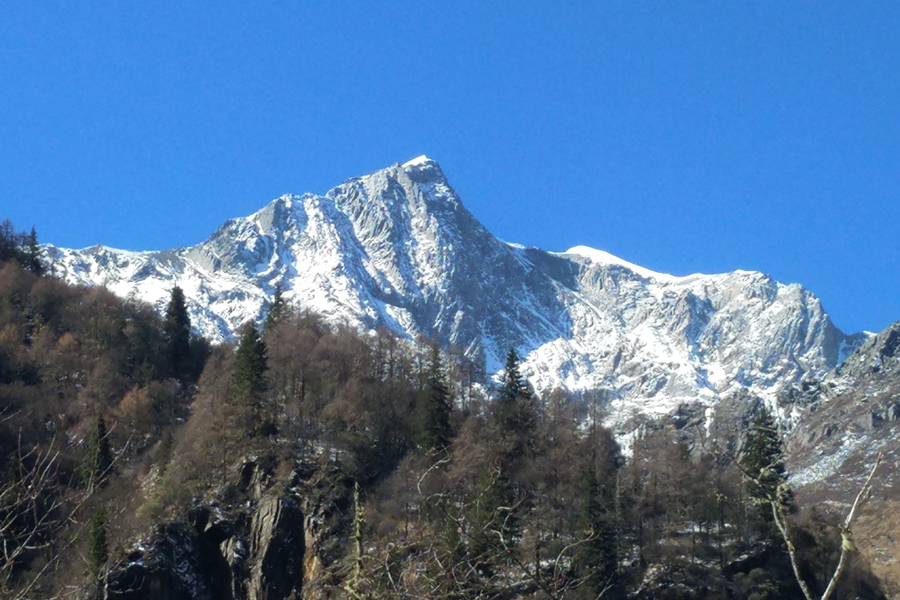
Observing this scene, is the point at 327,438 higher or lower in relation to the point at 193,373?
lower

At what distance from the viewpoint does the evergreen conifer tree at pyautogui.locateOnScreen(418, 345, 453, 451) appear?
230ft

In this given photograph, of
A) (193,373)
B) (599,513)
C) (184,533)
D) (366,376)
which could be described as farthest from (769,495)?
(193,373)

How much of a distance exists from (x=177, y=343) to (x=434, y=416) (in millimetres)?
31449

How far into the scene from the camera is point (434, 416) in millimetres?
71500

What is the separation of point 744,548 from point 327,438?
3333 cm

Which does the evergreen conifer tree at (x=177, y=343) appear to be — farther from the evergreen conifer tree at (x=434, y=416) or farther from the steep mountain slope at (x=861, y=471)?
the steep mountain slope at (x=861, y=471)

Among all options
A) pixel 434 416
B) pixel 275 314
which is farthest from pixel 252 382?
pixel 275 314

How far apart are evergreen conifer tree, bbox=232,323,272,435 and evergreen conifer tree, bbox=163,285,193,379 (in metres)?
17.0

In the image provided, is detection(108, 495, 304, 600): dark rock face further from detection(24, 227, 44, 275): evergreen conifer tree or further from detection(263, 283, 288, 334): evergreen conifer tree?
detection(24, 227, 44, 275): evergreen conifer tree

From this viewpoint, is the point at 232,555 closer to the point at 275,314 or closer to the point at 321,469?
the point at 321,469

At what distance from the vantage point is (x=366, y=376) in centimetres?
8150

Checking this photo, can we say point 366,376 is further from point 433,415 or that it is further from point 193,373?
point 193,373

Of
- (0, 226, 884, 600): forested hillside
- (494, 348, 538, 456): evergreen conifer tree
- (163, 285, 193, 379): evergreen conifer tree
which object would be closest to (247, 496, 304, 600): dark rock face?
(0, 226, 884, 600): forested hillside

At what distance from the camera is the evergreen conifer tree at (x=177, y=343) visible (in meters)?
88.2
